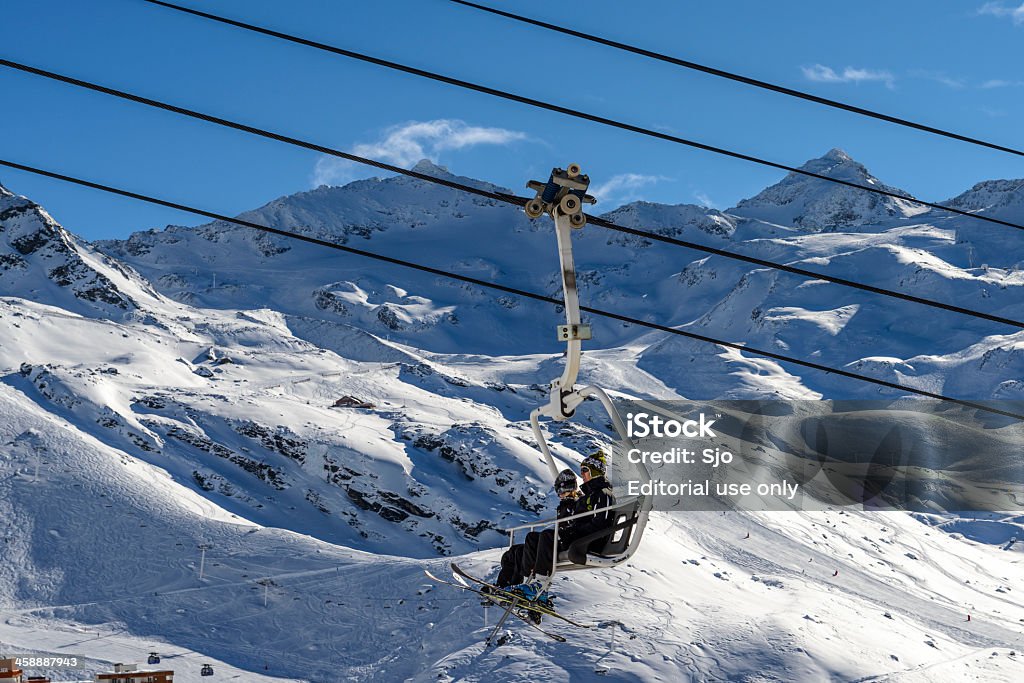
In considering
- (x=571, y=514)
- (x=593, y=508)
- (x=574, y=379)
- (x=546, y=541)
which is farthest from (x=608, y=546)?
(x=574, y=379)

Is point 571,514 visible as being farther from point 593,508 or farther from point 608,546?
point 608,546

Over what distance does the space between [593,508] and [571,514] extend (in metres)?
0.52

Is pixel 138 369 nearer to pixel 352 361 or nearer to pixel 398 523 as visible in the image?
pixel 352 361

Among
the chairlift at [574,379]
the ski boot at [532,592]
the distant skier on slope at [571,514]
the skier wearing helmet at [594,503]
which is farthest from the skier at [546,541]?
the chairlift at [574,379]

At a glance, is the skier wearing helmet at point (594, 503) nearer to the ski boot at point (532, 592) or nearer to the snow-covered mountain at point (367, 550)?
the ski boot at point (532, 592)

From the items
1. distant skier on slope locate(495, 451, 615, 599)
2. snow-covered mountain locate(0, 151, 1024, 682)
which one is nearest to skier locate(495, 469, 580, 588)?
distant skier on slope locate(495, 451, 615, 599)

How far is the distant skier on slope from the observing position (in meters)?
11.8

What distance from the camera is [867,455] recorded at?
520 feet

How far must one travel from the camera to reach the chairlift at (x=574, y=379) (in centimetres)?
1014

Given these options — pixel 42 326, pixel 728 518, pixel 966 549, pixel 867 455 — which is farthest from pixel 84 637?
pixel 867 455

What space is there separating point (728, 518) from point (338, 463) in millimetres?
38877

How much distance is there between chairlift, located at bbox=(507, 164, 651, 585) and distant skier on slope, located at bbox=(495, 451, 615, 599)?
0.54ft

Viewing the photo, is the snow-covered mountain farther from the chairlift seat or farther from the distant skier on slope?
the chairlift seat

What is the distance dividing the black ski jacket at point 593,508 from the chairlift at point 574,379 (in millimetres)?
70
